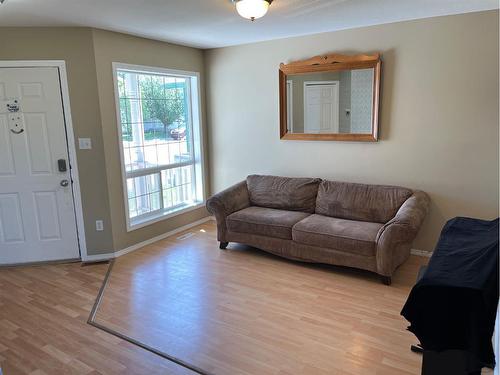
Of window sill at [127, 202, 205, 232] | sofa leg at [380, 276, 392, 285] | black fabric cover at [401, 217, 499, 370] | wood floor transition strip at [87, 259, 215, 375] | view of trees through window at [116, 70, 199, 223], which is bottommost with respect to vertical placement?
wood floor transition strip at [87, 259, 215, 375]

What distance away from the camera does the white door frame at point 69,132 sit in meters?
3.43

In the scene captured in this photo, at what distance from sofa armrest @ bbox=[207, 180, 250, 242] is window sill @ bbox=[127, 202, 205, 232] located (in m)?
0.80

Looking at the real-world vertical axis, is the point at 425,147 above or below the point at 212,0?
below

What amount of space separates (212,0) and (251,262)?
2441mm

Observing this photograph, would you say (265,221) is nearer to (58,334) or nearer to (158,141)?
(158,141)

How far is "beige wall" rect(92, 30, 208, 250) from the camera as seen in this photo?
3641 mm

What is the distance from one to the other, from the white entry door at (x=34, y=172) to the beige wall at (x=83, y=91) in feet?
0.45

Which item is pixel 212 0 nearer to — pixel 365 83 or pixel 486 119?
pixel 365 83

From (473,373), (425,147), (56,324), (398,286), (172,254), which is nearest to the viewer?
(473,373)

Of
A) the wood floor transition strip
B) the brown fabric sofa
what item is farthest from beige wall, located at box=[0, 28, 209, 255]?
the brown fabric sofa

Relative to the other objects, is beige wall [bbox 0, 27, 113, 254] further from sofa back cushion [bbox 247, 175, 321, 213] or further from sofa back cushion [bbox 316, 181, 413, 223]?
sofa back cushion [bbox 316, 181, 413, 223]

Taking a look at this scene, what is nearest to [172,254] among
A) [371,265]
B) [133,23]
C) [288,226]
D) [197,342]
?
[288,226]

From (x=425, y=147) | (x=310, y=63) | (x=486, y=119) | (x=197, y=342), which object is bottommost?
(x=197, y=342)

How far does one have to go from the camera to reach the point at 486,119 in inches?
129
